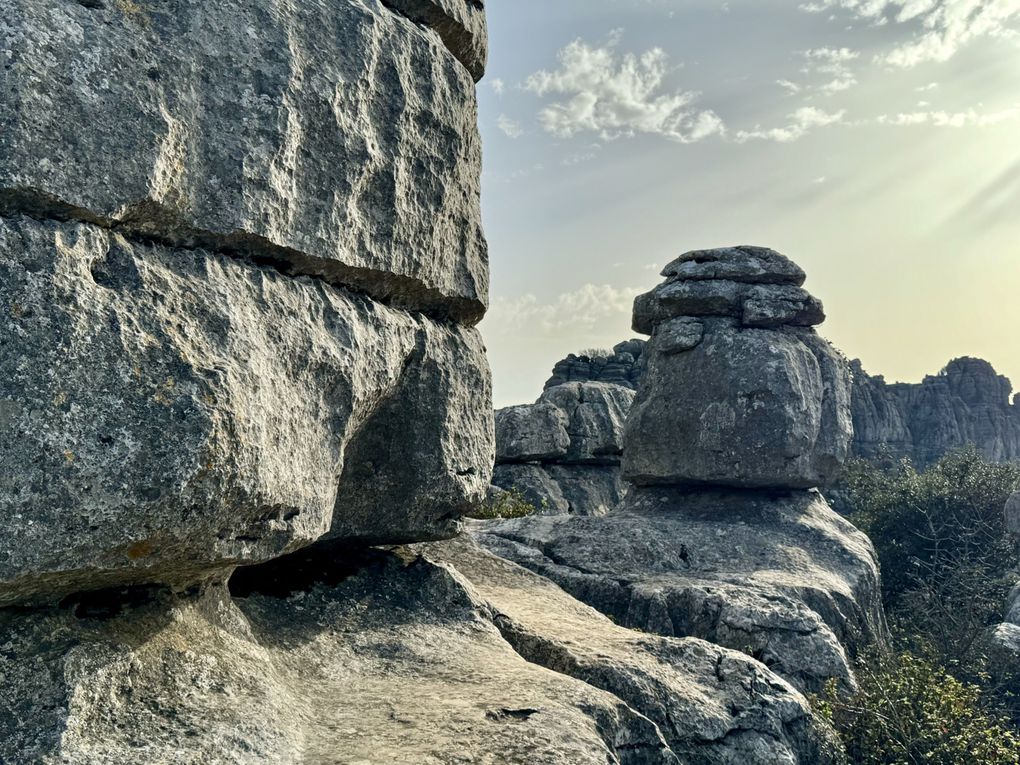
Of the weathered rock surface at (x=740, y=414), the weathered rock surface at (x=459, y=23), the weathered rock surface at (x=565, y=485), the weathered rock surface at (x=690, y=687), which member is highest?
the weathered rock surface at (x=459, y=23)

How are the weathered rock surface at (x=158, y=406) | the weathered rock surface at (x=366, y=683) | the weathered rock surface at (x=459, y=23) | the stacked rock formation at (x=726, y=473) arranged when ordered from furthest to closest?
the stacked rock formation at (x=726, y=473) < the weathered rock surface at (x=459, y=23) < the weathered rock surface at (x=366, y=683) < the weathered rock surface at (x=158, y=406)

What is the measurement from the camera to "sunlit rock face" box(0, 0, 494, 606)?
12.5 feet

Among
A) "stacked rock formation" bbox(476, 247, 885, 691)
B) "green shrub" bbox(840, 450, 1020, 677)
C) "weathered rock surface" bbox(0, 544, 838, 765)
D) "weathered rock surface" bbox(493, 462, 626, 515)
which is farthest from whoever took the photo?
"weathered rock surface" bbox(493, 462, 626, 515)

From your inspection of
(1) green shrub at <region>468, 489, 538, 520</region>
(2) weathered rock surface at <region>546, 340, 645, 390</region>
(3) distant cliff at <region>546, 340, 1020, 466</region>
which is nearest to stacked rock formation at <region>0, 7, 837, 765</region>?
(1) green shrub at <region>468, 489, 538, 520</region>

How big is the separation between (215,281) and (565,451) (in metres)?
20.8

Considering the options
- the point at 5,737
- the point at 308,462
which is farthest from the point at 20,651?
the point at 308,462

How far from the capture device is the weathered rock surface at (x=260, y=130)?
3961mm

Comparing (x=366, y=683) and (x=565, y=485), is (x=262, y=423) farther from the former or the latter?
(x=565, y=485)

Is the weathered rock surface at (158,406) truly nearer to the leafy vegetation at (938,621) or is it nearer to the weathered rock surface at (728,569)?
the leafy vegetation at (938,621)

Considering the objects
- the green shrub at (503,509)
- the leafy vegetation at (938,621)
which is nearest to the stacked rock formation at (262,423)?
the leafy vegetation at (938,621)

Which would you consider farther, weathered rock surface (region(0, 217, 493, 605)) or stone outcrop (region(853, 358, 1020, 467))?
stone outcrop (region(853, 358, 1020, 467))

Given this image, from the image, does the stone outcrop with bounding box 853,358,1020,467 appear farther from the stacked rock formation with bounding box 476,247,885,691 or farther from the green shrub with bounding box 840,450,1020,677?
the stacked rock formation with bounding box 476,247,885,691

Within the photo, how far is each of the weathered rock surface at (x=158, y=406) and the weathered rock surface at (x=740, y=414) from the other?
9357mm

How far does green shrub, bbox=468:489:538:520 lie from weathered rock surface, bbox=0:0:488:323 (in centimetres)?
1052
